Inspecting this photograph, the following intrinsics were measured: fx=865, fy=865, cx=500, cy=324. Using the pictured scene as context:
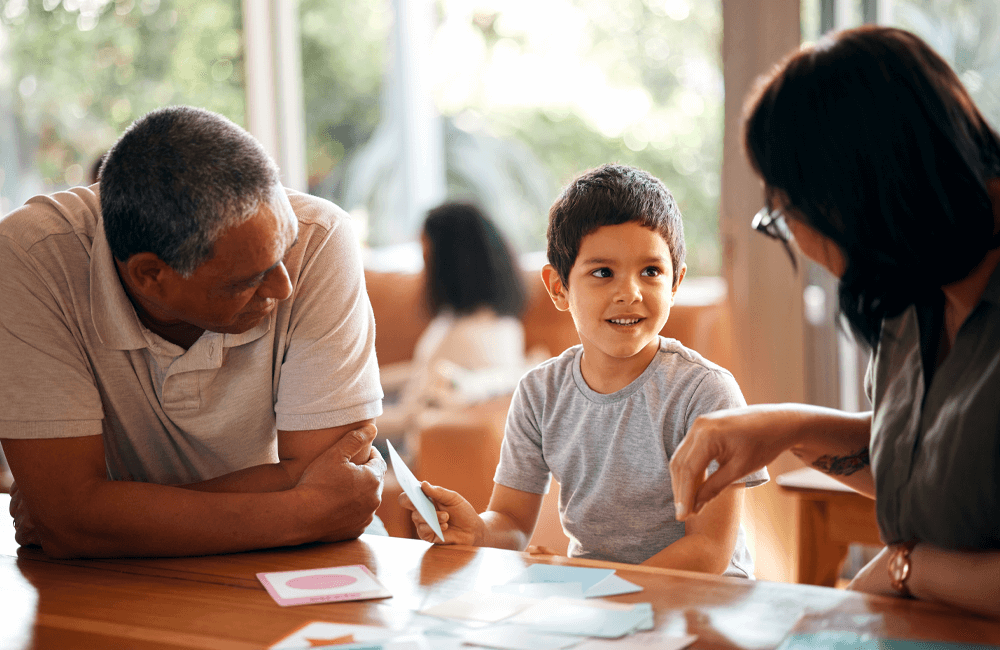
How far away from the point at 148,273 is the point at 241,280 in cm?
14

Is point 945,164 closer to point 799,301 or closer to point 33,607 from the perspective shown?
point 33,607

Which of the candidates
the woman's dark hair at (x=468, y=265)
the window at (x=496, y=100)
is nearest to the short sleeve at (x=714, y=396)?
the woman's dark hair at (x=468, y=265)

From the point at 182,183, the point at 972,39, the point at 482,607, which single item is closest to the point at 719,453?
the point at 482,607

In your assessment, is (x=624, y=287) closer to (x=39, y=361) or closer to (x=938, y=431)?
(x=938, y=431)

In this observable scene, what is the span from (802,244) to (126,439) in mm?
1016

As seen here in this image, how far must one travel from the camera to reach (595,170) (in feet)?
4.78

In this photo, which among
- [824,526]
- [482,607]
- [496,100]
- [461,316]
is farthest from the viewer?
[496,100]

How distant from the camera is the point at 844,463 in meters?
1.11

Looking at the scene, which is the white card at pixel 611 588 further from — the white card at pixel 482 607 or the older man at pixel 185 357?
the older man at pixel 185 357

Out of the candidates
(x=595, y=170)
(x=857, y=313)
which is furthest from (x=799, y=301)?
(x=857, y=313)

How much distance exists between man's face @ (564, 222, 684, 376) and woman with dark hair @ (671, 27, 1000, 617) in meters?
0.37

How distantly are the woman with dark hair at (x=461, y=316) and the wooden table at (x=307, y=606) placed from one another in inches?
65.3

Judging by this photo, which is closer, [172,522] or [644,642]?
[644,642]

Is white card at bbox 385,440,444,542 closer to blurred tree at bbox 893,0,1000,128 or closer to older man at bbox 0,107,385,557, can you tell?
older man at bbox 0,107,385,557
